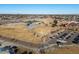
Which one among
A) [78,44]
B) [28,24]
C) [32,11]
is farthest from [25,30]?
[78,44]

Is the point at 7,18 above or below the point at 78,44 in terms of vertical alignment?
above

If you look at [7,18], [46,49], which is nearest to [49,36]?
[46,49]

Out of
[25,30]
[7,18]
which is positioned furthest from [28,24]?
[7,18]
